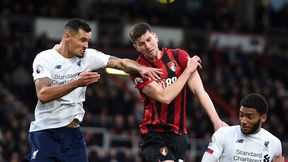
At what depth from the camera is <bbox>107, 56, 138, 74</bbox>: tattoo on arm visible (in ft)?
27.1

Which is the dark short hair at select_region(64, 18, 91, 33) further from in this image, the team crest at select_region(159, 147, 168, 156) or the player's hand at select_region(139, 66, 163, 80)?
the team crest at select_region(159, 147, 168, 156)

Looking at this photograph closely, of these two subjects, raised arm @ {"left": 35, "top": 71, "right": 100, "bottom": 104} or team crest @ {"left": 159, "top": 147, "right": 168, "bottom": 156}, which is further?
team crest @ {"left": 159, "top": 147, "right": 168, "bottom": 156}

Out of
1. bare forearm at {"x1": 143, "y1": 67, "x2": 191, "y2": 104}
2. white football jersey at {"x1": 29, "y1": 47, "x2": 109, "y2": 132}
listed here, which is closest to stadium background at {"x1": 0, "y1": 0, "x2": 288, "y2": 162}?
bare forearm at {"x1": 143, "y1": 67, "x2": 191, "y2": 104}

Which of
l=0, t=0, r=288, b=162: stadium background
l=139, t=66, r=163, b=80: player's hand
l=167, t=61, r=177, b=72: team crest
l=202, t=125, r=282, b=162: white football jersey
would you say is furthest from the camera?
l=0, t=0, r=288, b=162: stadium background

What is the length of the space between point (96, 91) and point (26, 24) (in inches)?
189

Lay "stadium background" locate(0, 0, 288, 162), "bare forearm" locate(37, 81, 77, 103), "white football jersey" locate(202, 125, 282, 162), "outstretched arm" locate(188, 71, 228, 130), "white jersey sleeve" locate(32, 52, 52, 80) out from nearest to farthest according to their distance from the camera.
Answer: "bare forearm" locate(37, 81, 77, 103) < "white football jersey" locate(202, 125, 282, 162) < "white jersey sleeve" locate(32, 52, 52, 80) < "outstretched arm" locate(188, 71, 228, 130) < "stadium background" locate(0, 0, 288, 162)

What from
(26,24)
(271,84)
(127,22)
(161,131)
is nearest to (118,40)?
(127,22)

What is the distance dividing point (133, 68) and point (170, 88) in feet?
1.66

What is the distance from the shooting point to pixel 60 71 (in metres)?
8.10

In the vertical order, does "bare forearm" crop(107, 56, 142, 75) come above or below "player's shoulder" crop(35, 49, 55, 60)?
below

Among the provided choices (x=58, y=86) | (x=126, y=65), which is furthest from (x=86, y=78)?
(x=126, y=65)

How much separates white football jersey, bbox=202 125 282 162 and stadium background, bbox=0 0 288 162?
731 cm

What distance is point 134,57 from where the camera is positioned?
22594 millimetres

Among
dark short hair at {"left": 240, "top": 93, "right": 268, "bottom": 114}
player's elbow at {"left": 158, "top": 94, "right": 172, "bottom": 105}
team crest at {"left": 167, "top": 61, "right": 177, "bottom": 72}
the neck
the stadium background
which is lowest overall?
the stadium background
